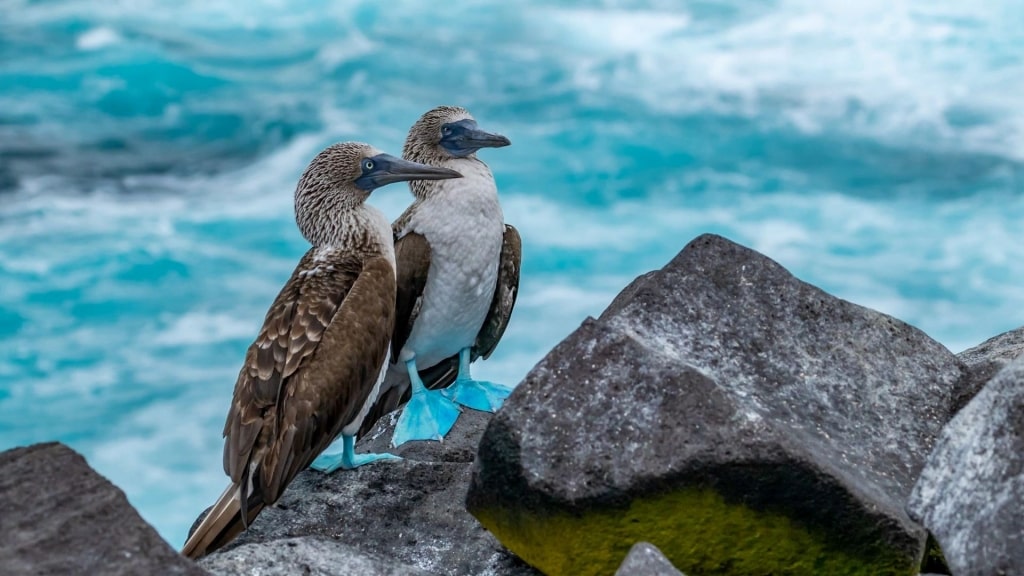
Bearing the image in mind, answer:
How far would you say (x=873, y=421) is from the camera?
589 centimetres

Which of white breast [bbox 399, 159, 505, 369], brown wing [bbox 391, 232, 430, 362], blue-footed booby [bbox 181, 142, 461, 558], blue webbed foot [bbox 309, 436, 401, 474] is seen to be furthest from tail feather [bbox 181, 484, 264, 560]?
white breast [bbox 399, 159, 505, 369]

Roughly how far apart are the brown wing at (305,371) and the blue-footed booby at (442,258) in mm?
721

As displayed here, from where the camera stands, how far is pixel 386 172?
712 centimetres

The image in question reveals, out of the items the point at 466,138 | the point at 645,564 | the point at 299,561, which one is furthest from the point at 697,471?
the point at 466,138

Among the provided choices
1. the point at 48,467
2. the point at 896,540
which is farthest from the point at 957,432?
the point at 48,467

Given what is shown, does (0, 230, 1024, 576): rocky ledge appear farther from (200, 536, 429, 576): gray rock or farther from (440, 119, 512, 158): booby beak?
(440, 119, 512, 158): booby beak

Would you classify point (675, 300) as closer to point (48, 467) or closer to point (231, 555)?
point (231, 555)

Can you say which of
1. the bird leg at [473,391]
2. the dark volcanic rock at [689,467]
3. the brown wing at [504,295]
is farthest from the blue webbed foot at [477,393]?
the dark volcanic rock at [689,467]

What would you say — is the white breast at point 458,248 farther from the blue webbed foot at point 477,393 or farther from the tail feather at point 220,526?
the tail feather at point 220,526

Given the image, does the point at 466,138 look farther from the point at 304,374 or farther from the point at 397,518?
the point at 397,518

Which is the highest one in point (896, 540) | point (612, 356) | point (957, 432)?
point (612, 356)

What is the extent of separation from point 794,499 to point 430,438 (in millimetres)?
2746

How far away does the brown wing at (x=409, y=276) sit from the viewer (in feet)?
24.8

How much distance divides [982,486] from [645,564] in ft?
3.65
